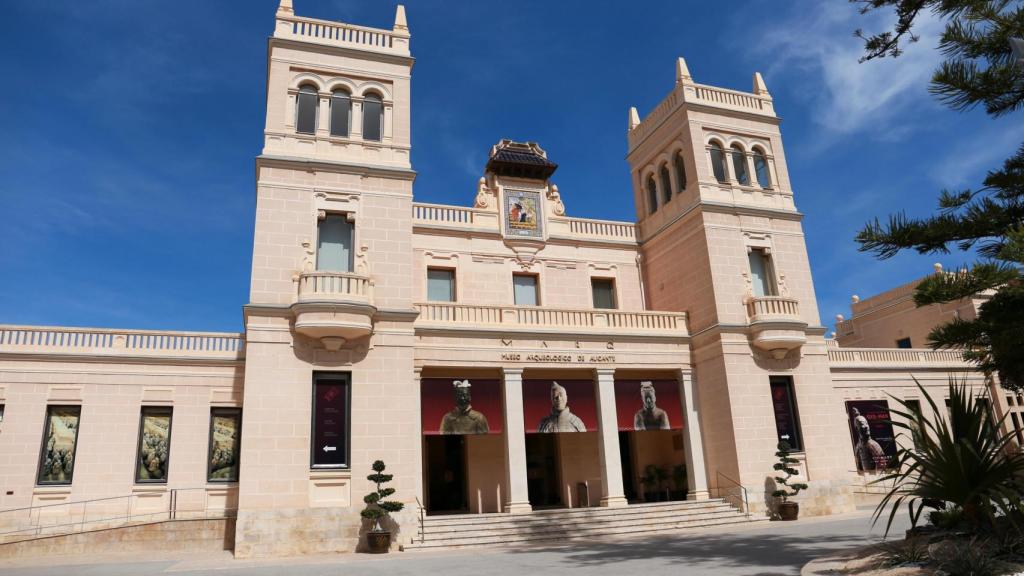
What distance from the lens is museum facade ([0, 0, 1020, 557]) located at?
19547 millimetres

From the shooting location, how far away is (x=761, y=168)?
91.7ft

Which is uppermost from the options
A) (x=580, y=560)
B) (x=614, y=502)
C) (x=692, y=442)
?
(x=692, y=442)

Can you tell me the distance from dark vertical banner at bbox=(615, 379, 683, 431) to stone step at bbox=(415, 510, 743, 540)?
12.1 ft

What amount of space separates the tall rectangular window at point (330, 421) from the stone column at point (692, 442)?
11927mm

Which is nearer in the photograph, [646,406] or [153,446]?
[153,446]

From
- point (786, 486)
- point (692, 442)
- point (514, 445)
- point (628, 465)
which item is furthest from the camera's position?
point (628, 465)

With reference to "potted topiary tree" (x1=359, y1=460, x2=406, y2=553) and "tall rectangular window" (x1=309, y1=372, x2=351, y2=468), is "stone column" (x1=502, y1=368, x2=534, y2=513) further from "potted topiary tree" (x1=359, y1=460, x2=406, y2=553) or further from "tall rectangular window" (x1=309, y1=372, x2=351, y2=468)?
"tall rectangular window" (x1=309, y1=372, x2=351, y2=468)

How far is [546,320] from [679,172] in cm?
909

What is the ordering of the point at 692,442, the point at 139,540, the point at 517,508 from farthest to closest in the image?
the point at 692,442 < the point at 517,508 < the point at 139,540

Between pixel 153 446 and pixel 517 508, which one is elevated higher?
pixel 153 446

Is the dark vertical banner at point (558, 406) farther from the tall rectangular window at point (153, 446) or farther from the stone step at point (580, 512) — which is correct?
the tall rectangular window at point (153, 446)

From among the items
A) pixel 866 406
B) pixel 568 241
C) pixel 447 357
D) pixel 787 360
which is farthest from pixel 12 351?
Result: pixel 866 406

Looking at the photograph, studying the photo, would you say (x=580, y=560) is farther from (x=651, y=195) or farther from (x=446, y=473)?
(x=651, y=195)

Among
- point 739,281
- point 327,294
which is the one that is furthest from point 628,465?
point 327,294
